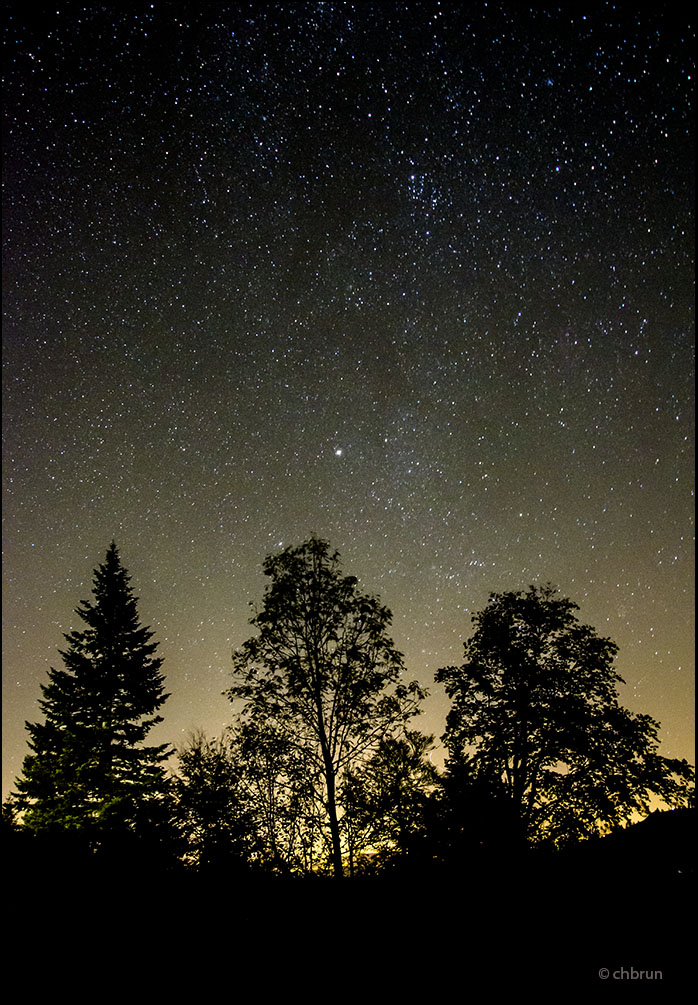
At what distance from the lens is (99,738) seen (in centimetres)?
1650

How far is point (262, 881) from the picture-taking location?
8.00 m

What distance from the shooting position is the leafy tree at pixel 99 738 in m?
15.3

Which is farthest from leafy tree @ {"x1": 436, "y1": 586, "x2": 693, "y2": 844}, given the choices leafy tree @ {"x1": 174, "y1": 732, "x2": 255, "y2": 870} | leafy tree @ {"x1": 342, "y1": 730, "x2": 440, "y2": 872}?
leafy tree @ {"x1": 174, "y1": 732, "x2": 255, "y2": 870}

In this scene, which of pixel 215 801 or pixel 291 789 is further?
pixel 215 801

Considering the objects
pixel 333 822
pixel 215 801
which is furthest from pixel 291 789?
pixel 215 801

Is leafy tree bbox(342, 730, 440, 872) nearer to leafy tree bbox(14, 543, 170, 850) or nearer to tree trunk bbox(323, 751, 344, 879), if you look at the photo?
tree trunk bbox(323, 751, 344, 879)

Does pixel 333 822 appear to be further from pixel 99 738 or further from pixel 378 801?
pixel 99 738

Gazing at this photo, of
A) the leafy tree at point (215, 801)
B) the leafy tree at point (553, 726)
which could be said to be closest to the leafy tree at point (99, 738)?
the leafy tree at point (215, 801)

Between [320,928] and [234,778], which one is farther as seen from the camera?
[234,778]

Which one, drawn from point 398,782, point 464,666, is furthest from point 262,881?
point 464,666

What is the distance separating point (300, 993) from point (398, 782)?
791cm

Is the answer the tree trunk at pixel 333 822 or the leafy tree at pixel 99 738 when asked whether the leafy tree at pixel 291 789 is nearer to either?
the tree trunk at pixel 333 822

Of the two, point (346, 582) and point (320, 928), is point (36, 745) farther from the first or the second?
point (320, 928)

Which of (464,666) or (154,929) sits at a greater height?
(464,666)
